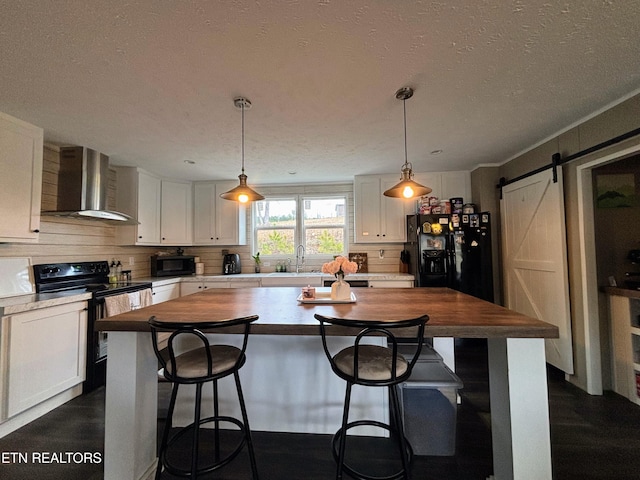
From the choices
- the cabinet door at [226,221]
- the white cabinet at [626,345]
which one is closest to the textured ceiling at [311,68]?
the cabinet door at [226,221]

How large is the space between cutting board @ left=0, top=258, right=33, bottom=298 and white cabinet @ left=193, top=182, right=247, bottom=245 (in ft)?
6.53

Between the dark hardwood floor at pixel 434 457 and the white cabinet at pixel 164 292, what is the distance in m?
1.25

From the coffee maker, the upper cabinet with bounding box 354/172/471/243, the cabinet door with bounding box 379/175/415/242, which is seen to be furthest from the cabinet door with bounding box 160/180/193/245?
the cabinet door with bounding box 379/175/415/242

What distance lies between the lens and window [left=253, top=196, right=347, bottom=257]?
4488 millimetres

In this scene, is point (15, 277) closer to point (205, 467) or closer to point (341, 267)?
point (205, 467)

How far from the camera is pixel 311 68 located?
166cm

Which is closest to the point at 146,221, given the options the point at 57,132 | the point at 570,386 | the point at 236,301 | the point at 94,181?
the point at 94,181

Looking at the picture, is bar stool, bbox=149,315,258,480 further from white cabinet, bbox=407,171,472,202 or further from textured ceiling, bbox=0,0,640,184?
white cabinet, bbox=407,171,472,202

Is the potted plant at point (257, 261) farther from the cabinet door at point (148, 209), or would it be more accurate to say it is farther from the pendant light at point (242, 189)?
the pendant light at point (242, 189)

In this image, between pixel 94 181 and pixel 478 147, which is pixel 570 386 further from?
pixel 94 181

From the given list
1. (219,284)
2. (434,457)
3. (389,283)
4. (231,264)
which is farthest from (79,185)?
(434,457)

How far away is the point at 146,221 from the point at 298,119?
8.97ft

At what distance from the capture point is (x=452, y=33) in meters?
1.39

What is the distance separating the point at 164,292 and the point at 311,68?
10.6ft
